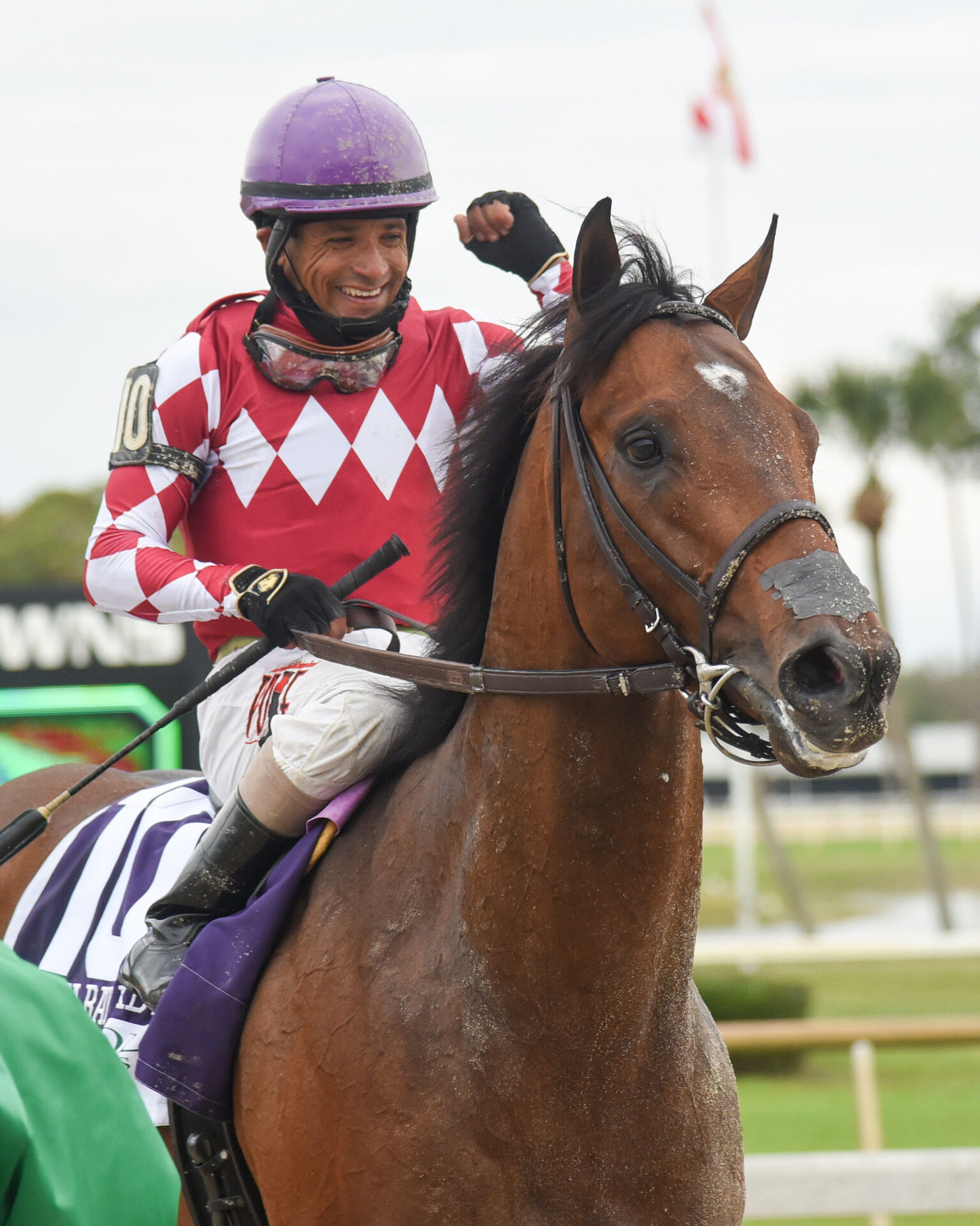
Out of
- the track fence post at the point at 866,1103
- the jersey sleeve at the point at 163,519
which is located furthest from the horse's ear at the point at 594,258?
the track fence post at the point at 866,1103

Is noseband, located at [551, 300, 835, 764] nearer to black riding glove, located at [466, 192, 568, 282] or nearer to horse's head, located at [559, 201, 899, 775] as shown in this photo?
horse's head, located at [559, 201, 899, 775]

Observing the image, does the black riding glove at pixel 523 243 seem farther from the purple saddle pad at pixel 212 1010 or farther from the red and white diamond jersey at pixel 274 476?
the purple saddle pad at pixel 212 1010

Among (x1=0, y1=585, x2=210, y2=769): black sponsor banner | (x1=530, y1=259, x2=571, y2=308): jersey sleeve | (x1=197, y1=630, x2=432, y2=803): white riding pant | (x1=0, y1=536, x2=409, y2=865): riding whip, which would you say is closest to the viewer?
(x1=197, y1=630, x2=432, y2=803): white riding pant

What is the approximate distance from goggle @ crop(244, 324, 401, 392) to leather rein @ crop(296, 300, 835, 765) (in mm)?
854

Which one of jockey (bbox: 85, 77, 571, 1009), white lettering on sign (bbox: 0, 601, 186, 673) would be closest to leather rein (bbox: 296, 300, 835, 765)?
jockey (bbox: 85, 77, 571, 1009)

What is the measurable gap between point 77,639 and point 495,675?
4.92 meters

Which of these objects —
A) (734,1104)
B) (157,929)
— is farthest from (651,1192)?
(157,929)

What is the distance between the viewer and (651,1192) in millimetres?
2699

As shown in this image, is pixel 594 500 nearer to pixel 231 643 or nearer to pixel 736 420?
pixel 736 420

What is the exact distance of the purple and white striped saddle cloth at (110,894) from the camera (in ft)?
11.1

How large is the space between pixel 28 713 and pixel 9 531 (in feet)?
113

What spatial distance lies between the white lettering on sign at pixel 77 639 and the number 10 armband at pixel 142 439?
3.72m

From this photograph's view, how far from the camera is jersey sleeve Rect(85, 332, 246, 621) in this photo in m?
3.32

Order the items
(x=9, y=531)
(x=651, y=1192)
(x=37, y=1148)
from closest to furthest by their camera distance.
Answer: (x=37, y=1148), (x=651, y=1192), (x=9, y=531)
